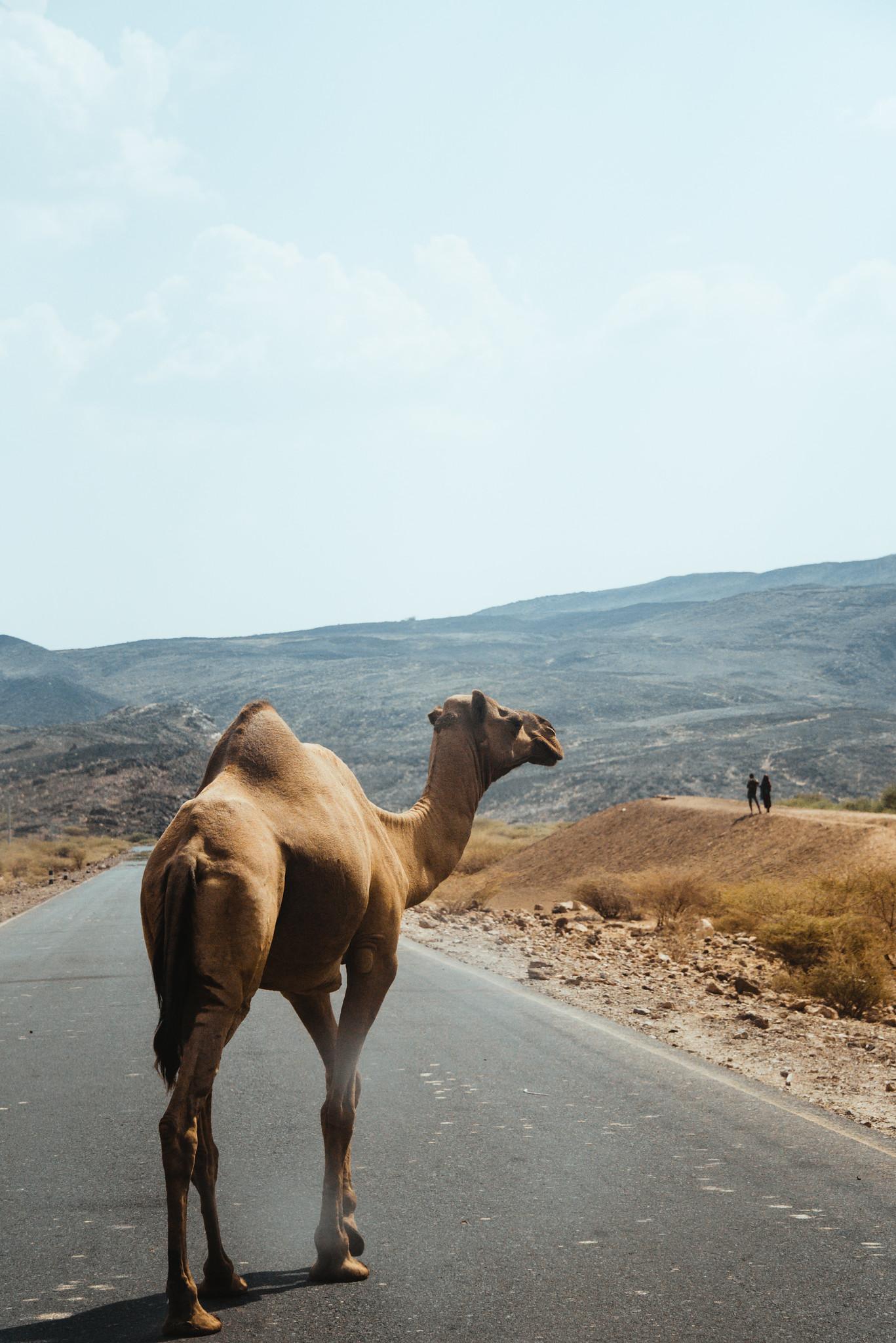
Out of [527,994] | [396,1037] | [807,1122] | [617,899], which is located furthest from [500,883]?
[807,1122]

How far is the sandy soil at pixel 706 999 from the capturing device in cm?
998

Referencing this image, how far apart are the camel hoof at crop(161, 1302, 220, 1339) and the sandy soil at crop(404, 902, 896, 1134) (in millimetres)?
5240

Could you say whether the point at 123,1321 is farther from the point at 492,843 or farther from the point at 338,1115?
the point at 492,843

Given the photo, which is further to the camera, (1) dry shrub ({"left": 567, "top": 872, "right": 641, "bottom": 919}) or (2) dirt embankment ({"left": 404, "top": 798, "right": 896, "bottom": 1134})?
(1) dry shrub ({"left": 567, "top": 872, "right": 641, "bottom": 919})

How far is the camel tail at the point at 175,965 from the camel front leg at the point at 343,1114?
90 centimetres

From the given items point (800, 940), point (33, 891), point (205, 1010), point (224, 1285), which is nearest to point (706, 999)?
point (800, 940)

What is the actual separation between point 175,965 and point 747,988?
11968mm

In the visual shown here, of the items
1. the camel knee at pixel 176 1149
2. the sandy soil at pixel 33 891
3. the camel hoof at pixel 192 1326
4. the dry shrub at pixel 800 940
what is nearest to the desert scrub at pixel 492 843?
the sandy soil at pixel 33 891

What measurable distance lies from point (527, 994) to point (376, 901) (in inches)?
368

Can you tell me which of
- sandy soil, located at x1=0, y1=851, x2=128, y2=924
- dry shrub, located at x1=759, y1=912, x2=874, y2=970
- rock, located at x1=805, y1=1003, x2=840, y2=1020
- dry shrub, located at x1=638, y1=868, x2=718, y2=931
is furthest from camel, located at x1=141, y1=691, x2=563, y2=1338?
sandy soil, located at x1=0, y1=851, x2=128, y2=924

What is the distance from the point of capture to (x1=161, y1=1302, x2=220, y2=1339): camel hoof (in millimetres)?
4438

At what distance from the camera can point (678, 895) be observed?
82.4 feet

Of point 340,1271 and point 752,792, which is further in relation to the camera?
point 752,792

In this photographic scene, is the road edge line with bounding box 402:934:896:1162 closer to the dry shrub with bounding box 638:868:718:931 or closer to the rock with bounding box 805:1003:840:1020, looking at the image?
the rock with bounding box 805:1003:840:1020
